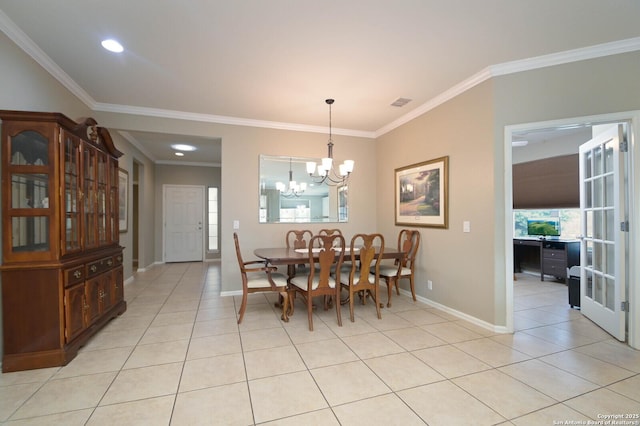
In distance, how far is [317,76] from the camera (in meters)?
3.11

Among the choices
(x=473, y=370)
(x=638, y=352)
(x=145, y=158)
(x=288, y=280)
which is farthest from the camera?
(x=145, y=158)

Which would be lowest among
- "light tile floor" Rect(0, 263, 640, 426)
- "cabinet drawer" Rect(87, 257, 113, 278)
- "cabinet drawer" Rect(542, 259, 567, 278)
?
"light tile floor" Rect(0, 263, 640, 426)

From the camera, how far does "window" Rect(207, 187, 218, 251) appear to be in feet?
25.3

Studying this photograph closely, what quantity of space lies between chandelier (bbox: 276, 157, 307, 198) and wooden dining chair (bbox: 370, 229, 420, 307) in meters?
1.78

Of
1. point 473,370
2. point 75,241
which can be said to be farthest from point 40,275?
point 473,370

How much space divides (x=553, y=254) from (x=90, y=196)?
7.09 meters

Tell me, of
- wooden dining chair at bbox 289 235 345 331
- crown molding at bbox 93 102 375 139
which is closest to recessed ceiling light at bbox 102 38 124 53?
crown molding at bbox 93 102 375 139

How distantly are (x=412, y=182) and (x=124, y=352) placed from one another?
3919 millimetres

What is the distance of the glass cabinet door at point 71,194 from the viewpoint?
2.40 metres

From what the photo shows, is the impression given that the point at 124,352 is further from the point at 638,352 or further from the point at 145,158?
the point at 145,158

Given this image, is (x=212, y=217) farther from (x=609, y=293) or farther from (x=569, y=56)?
(x=609, y=293)

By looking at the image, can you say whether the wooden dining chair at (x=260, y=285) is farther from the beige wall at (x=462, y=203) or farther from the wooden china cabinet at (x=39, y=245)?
the beige wall at (x=462, y=203)

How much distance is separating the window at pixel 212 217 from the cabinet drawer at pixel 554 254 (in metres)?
7.51

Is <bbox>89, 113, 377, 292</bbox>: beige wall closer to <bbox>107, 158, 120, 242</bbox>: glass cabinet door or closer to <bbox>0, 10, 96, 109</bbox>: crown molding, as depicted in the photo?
<bbox>0, 10, 96, 109</bbox>: crown molding
